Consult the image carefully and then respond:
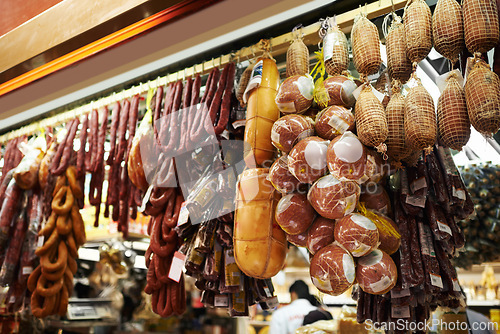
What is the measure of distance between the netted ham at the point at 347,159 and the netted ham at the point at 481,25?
0.54 meters

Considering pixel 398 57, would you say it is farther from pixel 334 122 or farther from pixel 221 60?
pixel 221 60

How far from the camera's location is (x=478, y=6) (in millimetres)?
1558

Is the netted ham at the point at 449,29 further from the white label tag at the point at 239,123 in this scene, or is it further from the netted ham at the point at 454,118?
the white label tag at the point at 239,123

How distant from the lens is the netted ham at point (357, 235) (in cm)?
156

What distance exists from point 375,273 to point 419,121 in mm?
588

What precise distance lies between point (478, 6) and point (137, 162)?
2000mm

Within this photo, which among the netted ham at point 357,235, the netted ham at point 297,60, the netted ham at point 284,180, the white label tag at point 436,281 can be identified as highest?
the netted ham at point 297,60

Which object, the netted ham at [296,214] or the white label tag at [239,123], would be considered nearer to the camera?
the netted ham at [296,214]

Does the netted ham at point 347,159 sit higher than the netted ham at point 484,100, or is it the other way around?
the netted ham at point 484,100

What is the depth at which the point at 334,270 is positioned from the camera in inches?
61.3

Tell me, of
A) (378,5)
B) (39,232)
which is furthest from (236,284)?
(39,232)

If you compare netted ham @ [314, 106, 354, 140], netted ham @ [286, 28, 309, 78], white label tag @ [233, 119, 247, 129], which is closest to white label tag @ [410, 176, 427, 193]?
netted ham @ [314, 106, 354, 140]

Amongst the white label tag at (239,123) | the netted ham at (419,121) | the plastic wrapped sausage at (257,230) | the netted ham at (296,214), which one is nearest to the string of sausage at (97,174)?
the white label tag at (239,123)

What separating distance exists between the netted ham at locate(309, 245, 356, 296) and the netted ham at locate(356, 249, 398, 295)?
0.04 meters
